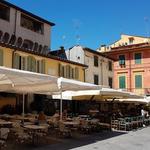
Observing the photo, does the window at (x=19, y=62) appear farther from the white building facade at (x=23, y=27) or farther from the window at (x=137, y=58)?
the window at (x=137, y=58)

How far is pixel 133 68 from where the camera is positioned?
45.8 meters

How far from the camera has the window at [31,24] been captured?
29453 mm

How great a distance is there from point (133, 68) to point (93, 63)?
13460mm

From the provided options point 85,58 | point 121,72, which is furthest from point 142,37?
point 85,58

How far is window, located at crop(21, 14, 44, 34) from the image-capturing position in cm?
2945

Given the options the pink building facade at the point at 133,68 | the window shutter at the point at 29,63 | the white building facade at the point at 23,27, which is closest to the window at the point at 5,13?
the white building facade at the point at 23,27

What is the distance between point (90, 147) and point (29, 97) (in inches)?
469

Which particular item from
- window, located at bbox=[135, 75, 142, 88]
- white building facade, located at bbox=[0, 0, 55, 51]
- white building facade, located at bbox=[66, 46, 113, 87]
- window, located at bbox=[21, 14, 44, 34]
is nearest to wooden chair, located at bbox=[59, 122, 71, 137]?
white building facade, located at bbox=[0, 0, 55, 51]

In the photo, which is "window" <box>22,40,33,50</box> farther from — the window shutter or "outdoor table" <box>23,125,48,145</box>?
"outdoor table" <box>23,125,48,145</box>

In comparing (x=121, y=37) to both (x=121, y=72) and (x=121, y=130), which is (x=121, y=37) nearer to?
(x=121, y=72)

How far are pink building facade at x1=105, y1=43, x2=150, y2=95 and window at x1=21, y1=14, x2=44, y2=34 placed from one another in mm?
16884

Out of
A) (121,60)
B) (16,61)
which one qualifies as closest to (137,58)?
(121,60)

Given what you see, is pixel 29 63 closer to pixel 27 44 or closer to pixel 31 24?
pixel 27 44

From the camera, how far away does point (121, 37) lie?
56.0m
